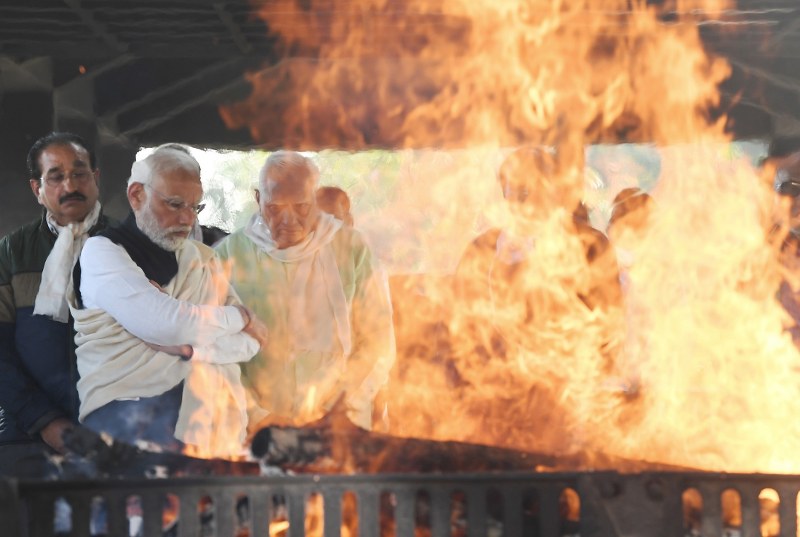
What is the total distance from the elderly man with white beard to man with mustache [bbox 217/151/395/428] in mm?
258

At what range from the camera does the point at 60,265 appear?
3.71 meters

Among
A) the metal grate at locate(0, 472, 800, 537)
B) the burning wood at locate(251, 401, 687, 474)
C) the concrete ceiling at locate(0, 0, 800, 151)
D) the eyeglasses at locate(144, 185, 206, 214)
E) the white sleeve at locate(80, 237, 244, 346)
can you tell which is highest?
the concrete ceiling at locate(0, 0, 800, 151)

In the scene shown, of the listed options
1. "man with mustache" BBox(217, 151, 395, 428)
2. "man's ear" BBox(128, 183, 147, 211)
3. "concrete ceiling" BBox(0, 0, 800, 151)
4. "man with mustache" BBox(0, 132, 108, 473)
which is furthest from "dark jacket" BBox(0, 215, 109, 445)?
"concrete ceiling" BBox(0, 0, 800, 151)

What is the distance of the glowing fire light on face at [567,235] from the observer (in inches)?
152

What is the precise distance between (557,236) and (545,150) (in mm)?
791

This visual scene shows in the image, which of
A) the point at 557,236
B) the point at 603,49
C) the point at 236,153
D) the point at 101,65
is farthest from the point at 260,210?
the point at 603,49

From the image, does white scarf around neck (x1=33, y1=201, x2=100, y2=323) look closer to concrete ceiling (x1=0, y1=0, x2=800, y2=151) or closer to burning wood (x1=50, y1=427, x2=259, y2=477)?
burning wood (x1=50, y1=427, x2=259, y2=477)

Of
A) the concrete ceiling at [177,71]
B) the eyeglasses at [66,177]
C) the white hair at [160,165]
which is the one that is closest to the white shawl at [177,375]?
the white hair at [160,165]

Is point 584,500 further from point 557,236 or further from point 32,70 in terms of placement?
point 32,70

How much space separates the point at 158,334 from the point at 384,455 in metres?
1.13

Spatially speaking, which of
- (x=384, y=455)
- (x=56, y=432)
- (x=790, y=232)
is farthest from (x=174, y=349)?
(x=790, y=232)

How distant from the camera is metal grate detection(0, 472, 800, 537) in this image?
2355 mm

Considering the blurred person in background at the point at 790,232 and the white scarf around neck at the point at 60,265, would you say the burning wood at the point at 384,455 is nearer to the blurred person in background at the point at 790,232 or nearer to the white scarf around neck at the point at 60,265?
the white scarf around neck at the point at 60,265

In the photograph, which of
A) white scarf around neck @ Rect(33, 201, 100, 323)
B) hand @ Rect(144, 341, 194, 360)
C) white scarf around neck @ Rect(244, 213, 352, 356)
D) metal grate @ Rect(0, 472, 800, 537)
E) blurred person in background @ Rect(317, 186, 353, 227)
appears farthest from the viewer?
blurred person in background @ Rect(317, 186, 353, 227)
